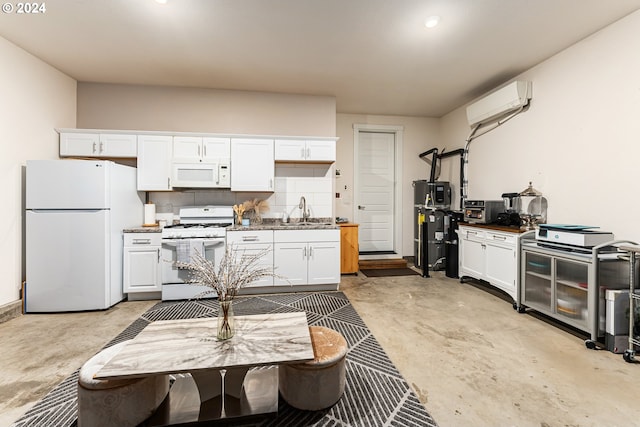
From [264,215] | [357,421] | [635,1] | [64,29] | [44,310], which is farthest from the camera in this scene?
[264,215]

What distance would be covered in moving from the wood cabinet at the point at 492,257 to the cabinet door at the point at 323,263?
2.03 meters

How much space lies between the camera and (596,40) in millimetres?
2859

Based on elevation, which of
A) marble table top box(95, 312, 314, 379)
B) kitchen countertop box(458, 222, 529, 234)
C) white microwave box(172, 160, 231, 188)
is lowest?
marble table top box(95, 312, 314, 379)

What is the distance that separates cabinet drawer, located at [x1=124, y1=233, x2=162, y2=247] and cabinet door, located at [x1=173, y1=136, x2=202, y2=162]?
3.60ft

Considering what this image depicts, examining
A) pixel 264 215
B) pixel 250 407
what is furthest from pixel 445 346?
pixel 264 215

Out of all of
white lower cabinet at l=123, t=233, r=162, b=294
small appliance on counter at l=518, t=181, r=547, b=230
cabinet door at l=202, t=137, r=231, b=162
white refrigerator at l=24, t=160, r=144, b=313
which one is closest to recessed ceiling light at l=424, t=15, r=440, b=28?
small appliance on counter at l=518, t=181, r=547, b=230

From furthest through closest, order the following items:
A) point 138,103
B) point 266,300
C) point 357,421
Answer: point 138,103 < point 266,300 < point 357,421

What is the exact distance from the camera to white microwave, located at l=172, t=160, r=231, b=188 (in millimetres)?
3867

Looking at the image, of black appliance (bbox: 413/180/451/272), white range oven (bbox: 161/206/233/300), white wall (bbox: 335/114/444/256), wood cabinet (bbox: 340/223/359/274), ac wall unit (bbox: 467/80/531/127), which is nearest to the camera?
white range oven (bbox: 161/206/233/300)

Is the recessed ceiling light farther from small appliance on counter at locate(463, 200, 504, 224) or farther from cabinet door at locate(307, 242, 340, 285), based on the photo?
cabinet door at locate(307, 242, 340, 285)

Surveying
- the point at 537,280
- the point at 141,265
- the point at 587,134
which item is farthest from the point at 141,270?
the point at 587,134

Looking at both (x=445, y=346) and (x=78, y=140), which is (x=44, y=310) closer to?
(x=78, y=140)

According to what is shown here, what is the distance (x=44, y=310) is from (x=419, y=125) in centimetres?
652

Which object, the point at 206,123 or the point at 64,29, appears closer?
the point at 64,29
